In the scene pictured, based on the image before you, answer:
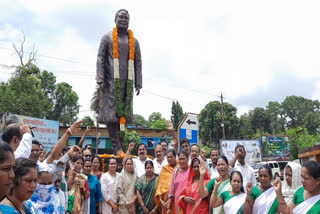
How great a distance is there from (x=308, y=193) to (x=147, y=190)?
2888mm

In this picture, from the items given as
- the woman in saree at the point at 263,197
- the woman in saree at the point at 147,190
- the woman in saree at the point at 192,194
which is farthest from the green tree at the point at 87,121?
the woman in saree at the point at 263,197

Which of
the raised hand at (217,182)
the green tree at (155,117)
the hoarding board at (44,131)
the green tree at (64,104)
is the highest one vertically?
the green tree at (155,117)

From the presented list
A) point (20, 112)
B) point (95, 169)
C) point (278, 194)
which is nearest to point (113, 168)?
point (95, 169)

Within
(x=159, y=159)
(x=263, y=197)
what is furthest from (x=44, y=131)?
(x=263, y=197)

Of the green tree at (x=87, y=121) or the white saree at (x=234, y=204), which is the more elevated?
the green tree at (x=87, y=121)

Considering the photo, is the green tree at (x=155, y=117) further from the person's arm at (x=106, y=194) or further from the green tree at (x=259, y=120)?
the person's arm at (x=106, y=194)

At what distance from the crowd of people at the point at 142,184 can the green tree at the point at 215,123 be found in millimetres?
31001

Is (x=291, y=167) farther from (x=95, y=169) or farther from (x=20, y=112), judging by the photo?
(x=20, y=112)

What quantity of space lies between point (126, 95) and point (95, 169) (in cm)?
263

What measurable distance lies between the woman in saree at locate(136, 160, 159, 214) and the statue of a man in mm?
2382

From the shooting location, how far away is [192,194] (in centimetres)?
446

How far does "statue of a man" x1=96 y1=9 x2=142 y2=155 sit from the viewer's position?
7816mm

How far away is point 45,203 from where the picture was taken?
316cm

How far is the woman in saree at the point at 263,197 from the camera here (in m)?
3.51
